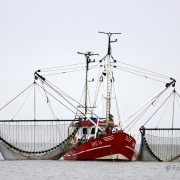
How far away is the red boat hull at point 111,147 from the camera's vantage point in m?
51.7

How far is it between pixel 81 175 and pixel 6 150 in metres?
13.9

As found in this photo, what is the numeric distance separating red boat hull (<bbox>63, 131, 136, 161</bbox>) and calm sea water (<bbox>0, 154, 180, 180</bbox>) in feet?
2.53

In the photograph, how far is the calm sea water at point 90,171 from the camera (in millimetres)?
43375

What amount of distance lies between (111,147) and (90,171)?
6215 mm

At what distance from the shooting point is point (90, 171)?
46.5 metres

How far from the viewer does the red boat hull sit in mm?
51688

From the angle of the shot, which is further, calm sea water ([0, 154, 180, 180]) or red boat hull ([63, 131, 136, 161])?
red boat hull ([63, 131, 136, 161])

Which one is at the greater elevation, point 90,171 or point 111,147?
point 111,147

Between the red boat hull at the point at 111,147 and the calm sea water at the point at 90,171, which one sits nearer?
the calm sea water at the point at 90,171

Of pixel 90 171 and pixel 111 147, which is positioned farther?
pixel 111 147

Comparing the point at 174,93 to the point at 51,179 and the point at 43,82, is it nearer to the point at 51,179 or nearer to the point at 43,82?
the point at 43,82

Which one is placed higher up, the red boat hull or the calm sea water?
the red boat hull

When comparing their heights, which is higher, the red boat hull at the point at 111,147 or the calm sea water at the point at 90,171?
the red boat hull at the point at 111,147

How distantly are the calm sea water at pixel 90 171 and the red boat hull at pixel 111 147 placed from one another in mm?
770
